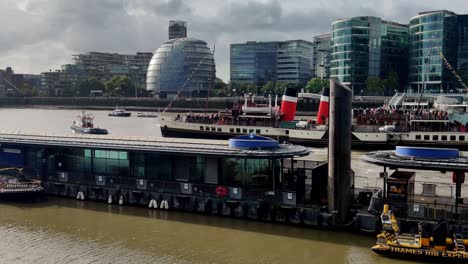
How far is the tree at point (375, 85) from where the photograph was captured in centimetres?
15475

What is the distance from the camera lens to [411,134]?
6694 cm

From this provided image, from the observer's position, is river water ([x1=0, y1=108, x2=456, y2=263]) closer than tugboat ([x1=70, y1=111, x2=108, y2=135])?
Yes

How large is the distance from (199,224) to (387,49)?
15085 centimetres

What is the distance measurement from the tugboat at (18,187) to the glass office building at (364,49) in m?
130

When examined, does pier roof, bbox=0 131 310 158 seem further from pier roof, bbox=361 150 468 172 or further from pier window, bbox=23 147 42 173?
pier roof, bbox=361 150 468 172

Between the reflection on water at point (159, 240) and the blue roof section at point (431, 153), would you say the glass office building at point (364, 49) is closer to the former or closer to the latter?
the reflection on water at point (159, 240)

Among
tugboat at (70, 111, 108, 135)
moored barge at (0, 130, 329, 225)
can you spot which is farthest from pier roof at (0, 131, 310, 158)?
tugboat at (70, 111, 108, 135)

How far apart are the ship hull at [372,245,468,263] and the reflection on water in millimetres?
499

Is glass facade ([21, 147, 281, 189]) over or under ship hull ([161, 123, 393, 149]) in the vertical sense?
over

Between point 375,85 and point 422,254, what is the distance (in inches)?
5378

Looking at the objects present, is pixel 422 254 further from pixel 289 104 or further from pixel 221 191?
pixel 289 104

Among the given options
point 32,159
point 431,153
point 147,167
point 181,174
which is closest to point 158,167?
point 147,167

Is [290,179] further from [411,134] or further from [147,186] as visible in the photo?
[411,134]

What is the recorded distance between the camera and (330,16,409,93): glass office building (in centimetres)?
16112
